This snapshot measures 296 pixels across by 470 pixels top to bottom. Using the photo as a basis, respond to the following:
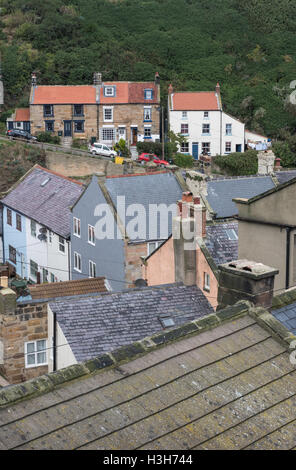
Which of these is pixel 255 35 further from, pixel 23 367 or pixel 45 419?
pixel 45 419

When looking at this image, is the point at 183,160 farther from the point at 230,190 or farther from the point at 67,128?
the point at 230,190

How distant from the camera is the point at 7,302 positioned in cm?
1798

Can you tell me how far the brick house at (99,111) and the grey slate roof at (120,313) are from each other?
43193 millimetres

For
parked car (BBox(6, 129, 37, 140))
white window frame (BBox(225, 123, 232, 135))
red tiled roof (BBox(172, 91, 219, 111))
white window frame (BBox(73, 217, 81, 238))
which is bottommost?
white window frame (BBox(73, 217, 81, 238))

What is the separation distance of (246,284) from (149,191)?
61.2 feet

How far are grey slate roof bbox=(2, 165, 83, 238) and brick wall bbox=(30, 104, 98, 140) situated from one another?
22248 mm

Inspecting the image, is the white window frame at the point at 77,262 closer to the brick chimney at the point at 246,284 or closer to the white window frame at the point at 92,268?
the white window frame at the point at 92,268

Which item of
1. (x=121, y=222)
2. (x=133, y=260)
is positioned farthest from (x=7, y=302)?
(x=121, y=222)

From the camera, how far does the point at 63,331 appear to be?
1673 cm

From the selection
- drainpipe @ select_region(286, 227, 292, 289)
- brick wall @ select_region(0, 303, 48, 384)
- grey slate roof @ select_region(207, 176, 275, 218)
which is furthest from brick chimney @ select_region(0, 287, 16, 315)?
grey slate roof @ select_region(207, 176, 275, 218)

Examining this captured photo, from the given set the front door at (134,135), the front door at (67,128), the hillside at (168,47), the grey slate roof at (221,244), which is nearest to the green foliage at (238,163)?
the front door at (134,135)

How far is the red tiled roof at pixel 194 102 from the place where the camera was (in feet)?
194

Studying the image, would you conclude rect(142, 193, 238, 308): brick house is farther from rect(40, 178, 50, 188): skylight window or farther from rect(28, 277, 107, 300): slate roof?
rect(40, 178, 50, 188): skylight window

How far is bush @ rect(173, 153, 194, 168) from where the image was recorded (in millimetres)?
56275
